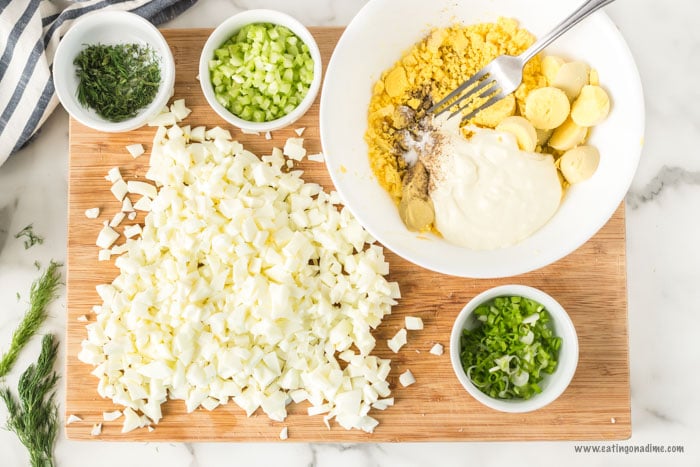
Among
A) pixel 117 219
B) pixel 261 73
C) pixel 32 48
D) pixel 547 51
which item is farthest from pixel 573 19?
pixel 32 48

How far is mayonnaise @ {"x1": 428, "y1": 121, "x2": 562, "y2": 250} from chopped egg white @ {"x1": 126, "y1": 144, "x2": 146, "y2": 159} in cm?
81

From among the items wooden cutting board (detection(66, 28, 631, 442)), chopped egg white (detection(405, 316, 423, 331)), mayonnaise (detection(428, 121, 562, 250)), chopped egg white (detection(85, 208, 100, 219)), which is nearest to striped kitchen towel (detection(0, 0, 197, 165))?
chopped egg white (detection(85, 208, 100, 219))

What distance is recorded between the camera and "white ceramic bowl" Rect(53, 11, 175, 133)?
5.85 feet

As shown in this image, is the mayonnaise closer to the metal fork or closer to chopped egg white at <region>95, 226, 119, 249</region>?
the metal fork

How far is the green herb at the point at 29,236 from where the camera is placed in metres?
2.05

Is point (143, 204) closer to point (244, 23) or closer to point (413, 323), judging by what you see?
point (244, 23)

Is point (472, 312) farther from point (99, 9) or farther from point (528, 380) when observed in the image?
A: point (99, 9)

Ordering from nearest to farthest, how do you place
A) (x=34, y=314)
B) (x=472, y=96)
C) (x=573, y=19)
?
(x=573, y=19), (x=472, y=96), (x=34, y=314)

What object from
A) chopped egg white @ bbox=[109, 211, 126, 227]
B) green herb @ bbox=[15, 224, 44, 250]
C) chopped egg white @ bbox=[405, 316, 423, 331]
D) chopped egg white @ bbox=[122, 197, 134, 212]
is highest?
chopped egg white @ bbox=[122, 197, 134, 212]

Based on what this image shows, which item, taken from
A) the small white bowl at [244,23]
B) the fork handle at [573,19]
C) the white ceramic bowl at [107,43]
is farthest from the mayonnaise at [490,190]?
the white ceramic bowl at [107,43]

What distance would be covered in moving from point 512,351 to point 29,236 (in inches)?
58.2

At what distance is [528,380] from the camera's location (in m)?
1.73

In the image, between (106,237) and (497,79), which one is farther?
(106,237)

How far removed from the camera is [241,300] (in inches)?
68.7
